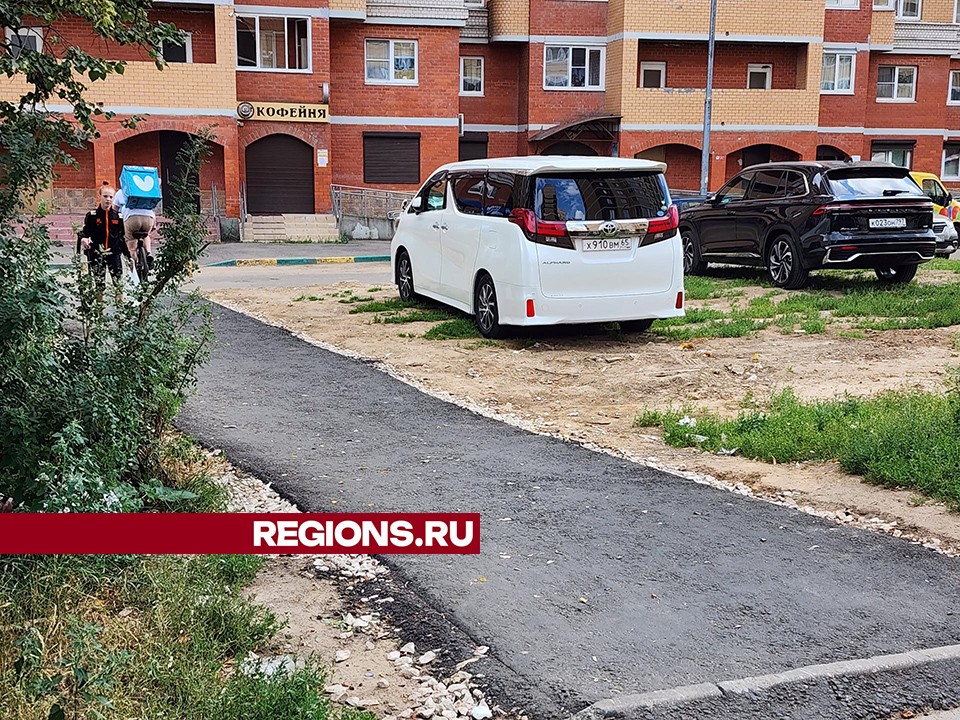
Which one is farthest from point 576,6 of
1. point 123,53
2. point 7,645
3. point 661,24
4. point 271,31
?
point 7,645

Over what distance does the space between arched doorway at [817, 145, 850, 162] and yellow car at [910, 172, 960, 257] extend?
1858cm

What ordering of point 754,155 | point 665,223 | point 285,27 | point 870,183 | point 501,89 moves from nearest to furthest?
point 665,223, point 870,183, point 285,27, point 501,89, point 754,155

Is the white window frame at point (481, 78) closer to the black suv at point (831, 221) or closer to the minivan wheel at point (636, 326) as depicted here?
the black suv at point (831, 221)

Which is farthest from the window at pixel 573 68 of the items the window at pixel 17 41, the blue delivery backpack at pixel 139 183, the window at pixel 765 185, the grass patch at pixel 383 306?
the window at pixel 17 41

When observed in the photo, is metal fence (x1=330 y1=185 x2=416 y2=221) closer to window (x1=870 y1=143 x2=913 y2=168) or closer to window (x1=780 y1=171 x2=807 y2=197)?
window (x1=780 y1=171 x2=807 y2=197)

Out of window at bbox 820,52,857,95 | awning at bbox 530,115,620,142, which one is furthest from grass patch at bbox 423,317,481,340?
window at bbox 820,52,857,95

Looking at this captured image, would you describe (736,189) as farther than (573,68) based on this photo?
No

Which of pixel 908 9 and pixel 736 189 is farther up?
pixel 908 9

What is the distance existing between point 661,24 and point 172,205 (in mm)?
34668

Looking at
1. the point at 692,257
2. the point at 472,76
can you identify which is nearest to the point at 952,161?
the point at 472,76

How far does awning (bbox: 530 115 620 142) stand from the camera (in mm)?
37969

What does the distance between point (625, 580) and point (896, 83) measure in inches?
1724

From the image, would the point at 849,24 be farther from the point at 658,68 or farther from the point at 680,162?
the point at 680,162

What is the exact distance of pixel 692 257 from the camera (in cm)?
1827
